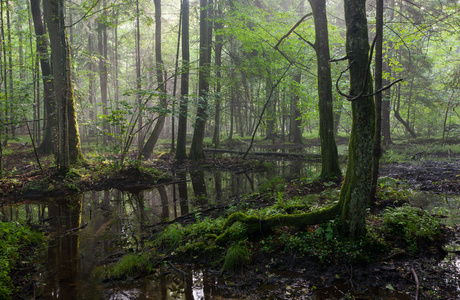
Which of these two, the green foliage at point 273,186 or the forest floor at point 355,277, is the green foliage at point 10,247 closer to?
the forest floor at point 355,277

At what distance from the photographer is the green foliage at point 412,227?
4.15m

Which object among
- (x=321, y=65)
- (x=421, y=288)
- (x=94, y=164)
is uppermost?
(x=321, y=65)

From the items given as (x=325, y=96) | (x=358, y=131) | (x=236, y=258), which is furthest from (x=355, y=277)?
(x=325, y=96)

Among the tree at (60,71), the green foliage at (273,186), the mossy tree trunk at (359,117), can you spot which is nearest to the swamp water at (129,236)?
the green foliage at (273,186)

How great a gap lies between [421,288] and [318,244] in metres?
1.39

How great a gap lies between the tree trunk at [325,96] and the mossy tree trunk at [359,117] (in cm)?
412

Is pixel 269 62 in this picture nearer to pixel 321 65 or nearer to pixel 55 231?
pixel 321 65

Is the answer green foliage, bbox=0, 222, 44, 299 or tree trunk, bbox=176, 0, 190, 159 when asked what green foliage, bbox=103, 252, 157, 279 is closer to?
green foliage, bbox=0, 222, 44, 299

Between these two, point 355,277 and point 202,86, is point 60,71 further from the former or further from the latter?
point 355,277

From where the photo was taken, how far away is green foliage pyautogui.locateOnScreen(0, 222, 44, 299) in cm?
340

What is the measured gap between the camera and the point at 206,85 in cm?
1447

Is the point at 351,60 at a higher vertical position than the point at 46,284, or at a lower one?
higher

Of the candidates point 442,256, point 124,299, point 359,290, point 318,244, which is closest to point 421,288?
point 359,290

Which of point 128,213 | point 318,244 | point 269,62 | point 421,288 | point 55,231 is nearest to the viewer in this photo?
point 421,288
